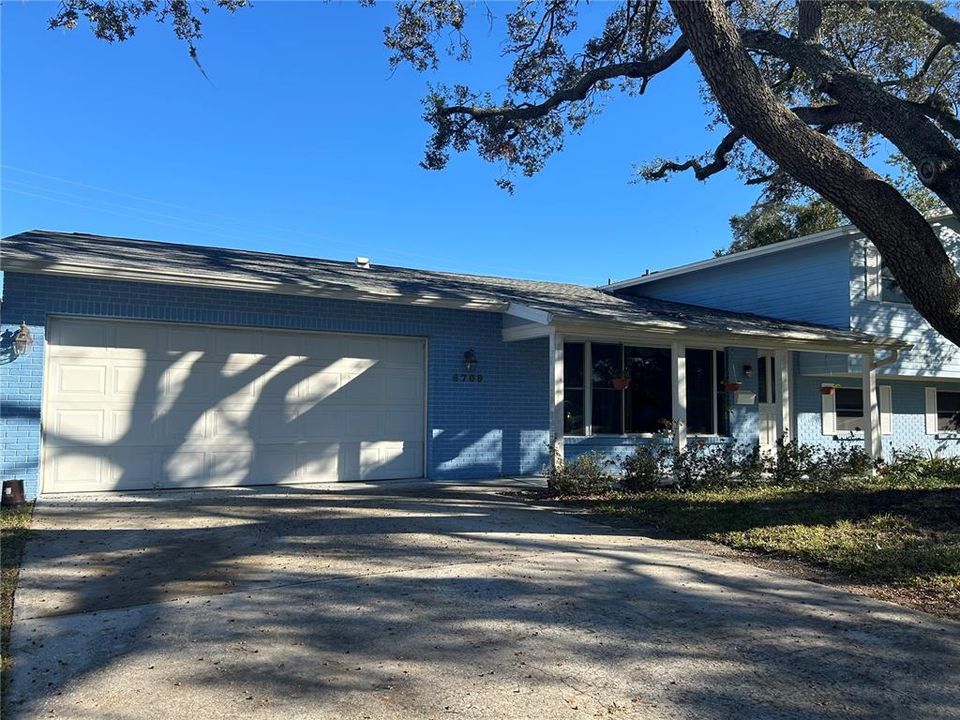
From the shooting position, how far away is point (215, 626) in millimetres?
4457

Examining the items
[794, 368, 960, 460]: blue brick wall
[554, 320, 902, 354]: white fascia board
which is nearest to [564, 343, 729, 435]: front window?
[554, 320, 902, 354]: white fascia board

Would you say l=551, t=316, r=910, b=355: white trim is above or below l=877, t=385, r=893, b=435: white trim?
above

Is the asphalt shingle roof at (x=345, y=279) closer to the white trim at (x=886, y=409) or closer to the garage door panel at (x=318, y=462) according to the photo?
the garage door panel at (x=318, y=462)

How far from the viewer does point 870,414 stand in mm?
13375

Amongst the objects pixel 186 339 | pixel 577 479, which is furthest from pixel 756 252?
pixel 186 339

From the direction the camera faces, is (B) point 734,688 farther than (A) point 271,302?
No

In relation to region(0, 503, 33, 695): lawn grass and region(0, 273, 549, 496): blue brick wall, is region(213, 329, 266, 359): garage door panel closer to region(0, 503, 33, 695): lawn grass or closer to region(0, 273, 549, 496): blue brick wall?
region(0, 273, 549, 496): blue brick wall

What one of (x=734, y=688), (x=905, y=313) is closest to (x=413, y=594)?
(x=734, y=688)

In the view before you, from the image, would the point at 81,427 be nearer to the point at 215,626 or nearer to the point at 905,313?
the point at 215,626

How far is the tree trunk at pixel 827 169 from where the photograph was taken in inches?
278

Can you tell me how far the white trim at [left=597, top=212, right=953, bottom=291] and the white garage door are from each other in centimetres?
917

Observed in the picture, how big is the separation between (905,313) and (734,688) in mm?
14906

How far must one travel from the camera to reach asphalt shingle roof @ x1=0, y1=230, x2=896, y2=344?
917cm

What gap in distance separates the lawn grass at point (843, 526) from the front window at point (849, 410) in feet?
19.0
